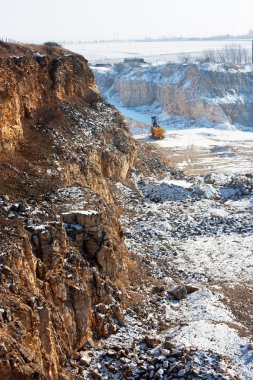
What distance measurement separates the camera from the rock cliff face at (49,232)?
12.0 m

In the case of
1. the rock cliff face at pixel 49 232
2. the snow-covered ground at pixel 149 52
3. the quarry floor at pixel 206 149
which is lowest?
the quarry floor at pixel 206 149

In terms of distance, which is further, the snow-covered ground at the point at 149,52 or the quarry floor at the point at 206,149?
the snow-covered ground at the point at 149,52

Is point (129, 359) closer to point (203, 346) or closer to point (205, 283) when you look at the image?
point (203, 346)

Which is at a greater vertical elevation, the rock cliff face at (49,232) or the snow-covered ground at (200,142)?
the rock cliff face at (49,232)

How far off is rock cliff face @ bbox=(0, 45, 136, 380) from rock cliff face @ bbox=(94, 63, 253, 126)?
139 feet

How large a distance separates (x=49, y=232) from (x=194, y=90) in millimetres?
59693

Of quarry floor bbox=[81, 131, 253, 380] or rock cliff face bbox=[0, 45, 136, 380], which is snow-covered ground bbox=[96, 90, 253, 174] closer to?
quarry floor bbox=[81, 131, 253, 380]

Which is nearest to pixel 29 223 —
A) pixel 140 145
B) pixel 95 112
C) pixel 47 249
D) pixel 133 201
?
pixel 47 249

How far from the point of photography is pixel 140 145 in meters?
40.6

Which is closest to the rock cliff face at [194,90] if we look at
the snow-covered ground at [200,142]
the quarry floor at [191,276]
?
the snow-covered ground at [200,142]

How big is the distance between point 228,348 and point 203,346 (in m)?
0.84

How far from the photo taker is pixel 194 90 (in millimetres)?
71312

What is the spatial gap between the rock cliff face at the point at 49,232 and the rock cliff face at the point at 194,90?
4249cm

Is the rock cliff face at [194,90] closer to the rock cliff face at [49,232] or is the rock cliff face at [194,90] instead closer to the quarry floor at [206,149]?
the quarry floor at [206,149]
